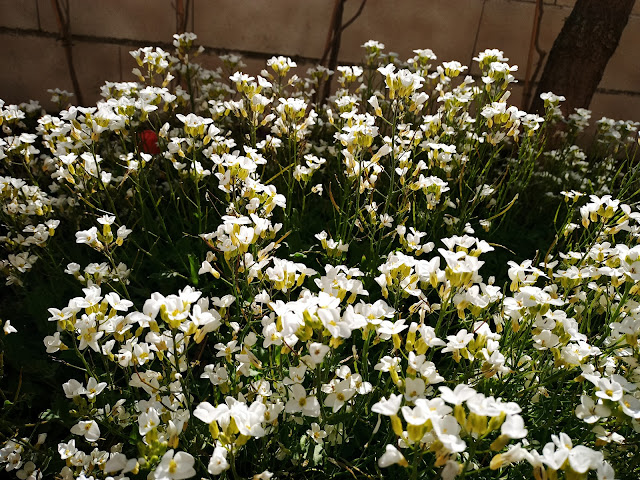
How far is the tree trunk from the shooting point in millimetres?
3168

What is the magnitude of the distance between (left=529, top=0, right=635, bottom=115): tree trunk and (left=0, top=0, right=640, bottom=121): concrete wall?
2.76 feet

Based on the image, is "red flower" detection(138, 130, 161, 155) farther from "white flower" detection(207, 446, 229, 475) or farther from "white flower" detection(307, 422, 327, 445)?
"white flower" detection(207, 446, 229, 475)

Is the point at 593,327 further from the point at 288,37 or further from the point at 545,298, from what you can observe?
the point at 288,37

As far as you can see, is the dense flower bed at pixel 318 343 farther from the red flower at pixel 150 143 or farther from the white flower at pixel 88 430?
the red flower at pixel 150 143

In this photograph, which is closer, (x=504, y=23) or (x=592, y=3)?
(x=592, y=3)

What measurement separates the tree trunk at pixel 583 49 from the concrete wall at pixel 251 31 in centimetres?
84

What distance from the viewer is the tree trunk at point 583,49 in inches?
125

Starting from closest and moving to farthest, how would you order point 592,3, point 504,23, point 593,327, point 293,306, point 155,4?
1. point 293,306
2. point 593,327
3. point 592,3
4. point 155,4
5. point 504,23

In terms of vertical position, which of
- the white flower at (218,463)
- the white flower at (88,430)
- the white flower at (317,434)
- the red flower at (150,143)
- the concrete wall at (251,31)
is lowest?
the white flower at (88,430)

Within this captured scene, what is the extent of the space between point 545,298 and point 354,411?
0.54 meters

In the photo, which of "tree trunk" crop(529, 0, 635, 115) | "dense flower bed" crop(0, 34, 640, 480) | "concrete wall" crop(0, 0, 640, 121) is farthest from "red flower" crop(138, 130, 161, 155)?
"tree trunk" crop(529, 0, 635, 115)

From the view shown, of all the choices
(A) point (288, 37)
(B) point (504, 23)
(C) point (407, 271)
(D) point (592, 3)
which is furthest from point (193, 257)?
(B) point (504, 23)

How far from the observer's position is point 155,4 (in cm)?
369

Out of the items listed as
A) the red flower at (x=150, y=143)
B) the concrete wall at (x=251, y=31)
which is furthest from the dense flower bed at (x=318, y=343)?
the concrete wall at (x=251, y=31)
